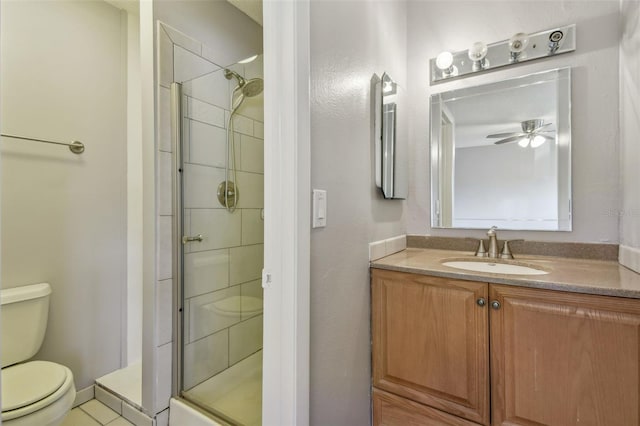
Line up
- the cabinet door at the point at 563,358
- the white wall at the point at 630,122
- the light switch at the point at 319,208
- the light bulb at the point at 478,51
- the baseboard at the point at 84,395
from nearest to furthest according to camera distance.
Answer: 1. the cabinet door at the point at 563,358
2. the light switch at the point at 319,208
3. the white wall at the point at 630,122
4. the light bulb at the point at 478,51
5. the baseboard at the point at 84,395

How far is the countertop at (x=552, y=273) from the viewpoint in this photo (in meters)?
0.97

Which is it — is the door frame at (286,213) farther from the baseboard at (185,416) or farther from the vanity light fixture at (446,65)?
the vanity light fixture at (446,65)

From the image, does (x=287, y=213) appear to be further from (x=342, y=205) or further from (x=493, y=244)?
(x=493, y=244)

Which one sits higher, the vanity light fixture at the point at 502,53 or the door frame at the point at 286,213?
the vanity light fixture at the point at 502,53

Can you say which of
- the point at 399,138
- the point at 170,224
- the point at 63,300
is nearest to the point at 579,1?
the point at 399,138

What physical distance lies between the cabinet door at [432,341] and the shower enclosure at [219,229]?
69 centimetres

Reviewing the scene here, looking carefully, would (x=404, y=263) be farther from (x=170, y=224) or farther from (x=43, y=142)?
(x=43, y=142)

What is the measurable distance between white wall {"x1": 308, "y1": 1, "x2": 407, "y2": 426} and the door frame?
2.7 inches

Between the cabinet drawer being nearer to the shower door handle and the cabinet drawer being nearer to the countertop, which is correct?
the countertop

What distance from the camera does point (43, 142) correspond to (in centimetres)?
166

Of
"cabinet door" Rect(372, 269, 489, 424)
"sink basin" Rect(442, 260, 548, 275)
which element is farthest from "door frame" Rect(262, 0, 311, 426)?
"sink basin" Rect(442, 260, 548, 275)

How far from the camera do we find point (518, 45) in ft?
4.94

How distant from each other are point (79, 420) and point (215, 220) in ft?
4.13

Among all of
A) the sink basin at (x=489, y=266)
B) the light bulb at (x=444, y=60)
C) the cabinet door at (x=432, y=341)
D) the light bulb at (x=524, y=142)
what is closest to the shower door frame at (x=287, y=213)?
the cabinet door at (x=432, y=341)
